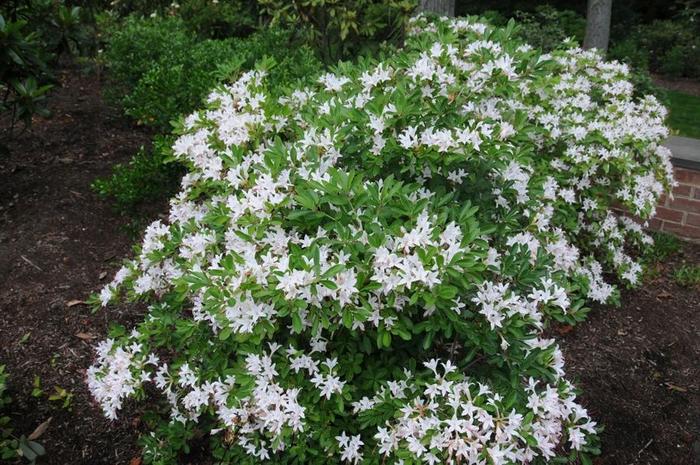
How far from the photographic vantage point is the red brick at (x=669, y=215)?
4.94 metres

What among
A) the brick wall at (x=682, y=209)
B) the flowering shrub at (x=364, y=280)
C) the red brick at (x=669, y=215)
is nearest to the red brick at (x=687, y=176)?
the brick wall at (x=682, y=209)

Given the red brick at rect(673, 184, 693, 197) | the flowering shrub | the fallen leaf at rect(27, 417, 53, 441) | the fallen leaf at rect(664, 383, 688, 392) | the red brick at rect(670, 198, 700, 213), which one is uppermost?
the flowering shrub

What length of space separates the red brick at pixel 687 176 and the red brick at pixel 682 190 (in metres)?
0.04

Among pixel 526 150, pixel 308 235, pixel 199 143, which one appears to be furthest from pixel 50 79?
pixel 526 150

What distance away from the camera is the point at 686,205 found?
4.88 meters

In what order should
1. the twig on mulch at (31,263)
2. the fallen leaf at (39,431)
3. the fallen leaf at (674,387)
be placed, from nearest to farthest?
the fallen leaf at (39,431)
the fallen leaf at (674,387)
the twig on mulch at (31,263)

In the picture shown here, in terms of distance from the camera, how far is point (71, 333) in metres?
3.11

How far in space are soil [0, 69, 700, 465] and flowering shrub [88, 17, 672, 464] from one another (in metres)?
0.44

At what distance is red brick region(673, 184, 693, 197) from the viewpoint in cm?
484

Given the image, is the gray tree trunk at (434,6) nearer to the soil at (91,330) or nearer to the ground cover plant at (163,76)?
the ground cover plant at (163,76)

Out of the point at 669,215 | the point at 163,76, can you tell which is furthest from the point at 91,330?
the point at 669,215

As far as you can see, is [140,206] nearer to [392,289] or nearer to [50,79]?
[50,79]

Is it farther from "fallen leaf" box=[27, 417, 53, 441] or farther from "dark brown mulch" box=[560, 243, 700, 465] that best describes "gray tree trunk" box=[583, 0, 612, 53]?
"fallen leaf" box=[27, 417, 53, 441]

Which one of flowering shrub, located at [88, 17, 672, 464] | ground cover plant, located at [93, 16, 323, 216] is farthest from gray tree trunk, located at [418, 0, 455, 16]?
flowering shrub, located at [88, 17, 672, 464]
